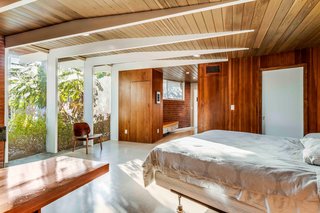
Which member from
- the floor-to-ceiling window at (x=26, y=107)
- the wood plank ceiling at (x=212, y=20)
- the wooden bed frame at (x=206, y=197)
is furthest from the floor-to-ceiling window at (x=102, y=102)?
the wooden bed frame at (x=206, y=197)

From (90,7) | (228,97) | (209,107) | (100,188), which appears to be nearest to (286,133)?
(228,97)

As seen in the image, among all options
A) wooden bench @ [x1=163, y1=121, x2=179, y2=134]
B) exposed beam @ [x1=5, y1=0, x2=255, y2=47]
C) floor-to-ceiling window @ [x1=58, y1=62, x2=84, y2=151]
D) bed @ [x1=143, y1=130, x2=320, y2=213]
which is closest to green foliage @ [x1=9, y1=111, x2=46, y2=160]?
floor-to-ceiling window @ [x1=58, y1=62, x2=84, y2=151]

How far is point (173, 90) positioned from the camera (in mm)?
9297

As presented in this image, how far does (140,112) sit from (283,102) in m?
3.95

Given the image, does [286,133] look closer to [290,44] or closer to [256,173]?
[290,44]

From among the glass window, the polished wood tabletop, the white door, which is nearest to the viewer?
the polished wood tabletop

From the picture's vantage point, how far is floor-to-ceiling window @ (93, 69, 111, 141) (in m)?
6.29

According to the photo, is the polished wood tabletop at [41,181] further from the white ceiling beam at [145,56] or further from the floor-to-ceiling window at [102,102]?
the floor-to-ceiling window at [102,102]

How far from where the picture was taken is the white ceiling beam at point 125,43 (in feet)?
11.1

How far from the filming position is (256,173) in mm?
1522

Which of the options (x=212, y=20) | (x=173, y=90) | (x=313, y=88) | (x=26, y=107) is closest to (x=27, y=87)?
(x=26, y=107)

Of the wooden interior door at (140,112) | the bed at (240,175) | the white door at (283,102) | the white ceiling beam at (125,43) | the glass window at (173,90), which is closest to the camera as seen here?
the bed at (240,175)

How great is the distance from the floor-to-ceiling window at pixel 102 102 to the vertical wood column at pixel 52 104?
1412 millimetres

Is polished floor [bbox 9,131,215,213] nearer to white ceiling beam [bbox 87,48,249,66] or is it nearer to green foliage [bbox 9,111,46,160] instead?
green foliage [bbox 9,111,46,160]
